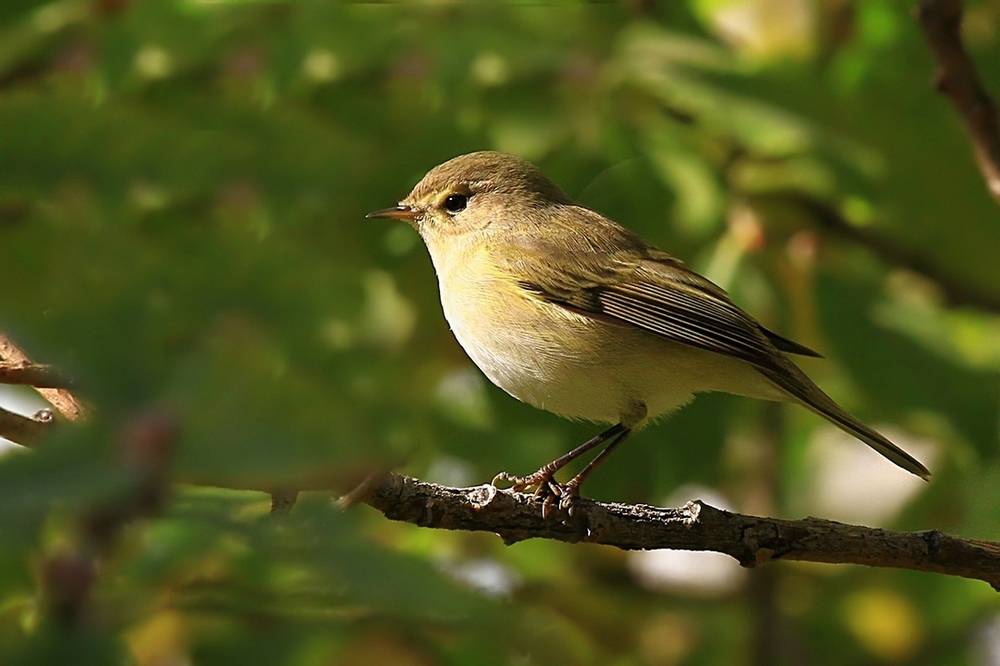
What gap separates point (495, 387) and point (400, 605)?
2.55m

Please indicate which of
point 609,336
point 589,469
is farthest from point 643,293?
point 589,469

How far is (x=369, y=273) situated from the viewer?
312 centimetres

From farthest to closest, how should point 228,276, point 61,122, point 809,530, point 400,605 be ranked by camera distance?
point 809,530 < point 61,122 < point 228,276 < point 400,605

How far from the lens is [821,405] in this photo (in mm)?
3229

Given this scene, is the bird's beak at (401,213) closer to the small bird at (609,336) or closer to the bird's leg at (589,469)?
the small bird at (609,336)

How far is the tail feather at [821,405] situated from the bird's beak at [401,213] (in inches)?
48.5

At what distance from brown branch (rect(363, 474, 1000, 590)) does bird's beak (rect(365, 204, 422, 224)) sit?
124 centimetres

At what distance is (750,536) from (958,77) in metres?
1.24

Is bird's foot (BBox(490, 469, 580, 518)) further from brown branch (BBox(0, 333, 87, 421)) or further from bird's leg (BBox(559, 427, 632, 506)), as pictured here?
brown branch (BBox(0, 333, 87, 421))

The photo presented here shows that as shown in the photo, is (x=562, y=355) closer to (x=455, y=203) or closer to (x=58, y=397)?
(x=455, y=203)

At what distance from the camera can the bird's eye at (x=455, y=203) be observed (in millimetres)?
3963

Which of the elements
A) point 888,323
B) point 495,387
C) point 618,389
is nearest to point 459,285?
point 495,387

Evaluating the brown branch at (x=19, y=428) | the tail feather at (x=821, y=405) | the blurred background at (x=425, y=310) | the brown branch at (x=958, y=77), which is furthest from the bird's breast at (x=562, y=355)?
the brown branch at (x=19, y=428)

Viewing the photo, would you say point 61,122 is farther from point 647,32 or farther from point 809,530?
point 647,32
